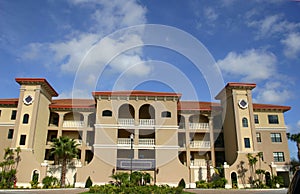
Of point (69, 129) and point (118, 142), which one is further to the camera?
point (69, 129)

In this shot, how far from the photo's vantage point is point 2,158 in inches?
1315

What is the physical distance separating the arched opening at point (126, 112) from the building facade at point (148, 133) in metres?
0.13

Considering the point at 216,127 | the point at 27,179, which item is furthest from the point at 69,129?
the point at 216,127

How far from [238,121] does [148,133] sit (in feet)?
38.1

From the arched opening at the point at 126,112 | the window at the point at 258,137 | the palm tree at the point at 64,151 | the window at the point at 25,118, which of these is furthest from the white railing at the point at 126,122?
the window at the point at 258,137

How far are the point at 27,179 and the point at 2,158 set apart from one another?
5.52m

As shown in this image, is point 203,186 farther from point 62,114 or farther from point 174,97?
point 62,114

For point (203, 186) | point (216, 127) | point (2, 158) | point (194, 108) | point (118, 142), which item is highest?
point (194, 108)

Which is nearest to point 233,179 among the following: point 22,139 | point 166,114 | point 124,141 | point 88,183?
point 166,114

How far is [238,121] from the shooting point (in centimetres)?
3441

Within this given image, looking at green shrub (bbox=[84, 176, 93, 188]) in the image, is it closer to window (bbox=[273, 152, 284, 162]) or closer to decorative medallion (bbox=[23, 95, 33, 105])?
decorative medallion (bbox=[23, 95, 33, 105])

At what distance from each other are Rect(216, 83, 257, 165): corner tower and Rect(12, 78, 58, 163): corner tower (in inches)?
958

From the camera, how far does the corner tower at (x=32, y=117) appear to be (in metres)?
32.1

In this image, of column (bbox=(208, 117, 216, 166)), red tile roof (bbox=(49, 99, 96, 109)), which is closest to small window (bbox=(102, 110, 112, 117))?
red tile roof (bbox=(49, 99, 96, 109))
